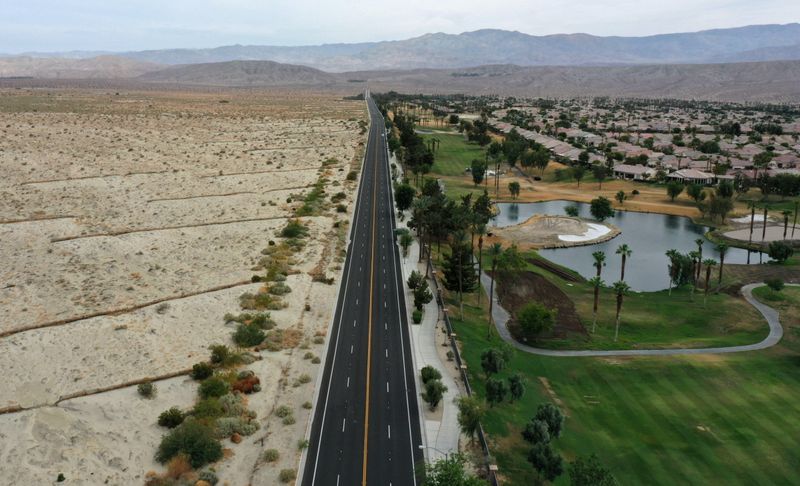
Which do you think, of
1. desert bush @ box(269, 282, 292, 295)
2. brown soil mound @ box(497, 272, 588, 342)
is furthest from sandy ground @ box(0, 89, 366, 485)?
brown soil mound @ box(497, 272, 588, 342)

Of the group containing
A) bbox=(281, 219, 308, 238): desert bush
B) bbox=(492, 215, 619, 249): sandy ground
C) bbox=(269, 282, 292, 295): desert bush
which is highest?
bbox=(281, 219, 308, 238): desert bush

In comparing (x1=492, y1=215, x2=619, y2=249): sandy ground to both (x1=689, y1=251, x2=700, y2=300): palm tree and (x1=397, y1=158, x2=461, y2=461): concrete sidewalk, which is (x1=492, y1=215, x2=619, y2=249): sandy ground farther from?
(x1=397, y1=158, x2=461, y2=461): concrete sidewalk

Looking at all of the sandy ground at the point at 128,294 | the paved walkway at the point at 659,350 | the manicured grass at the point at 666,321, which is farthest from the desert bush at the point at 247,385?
the manicured grass at the point at 666,321

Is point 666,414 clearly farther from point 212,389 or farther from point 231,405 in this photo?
point 212,389

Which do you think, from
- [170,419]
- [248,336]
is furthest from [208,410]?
[248,336]

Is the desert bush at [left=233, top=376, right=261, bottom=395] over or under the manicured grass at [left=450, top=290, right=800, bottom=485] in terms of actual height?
over


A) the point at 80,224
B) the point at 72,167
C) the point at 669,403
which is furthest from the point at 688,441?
the point at 72,167

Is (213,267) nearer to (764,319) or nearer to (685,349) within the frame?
(685,349)
